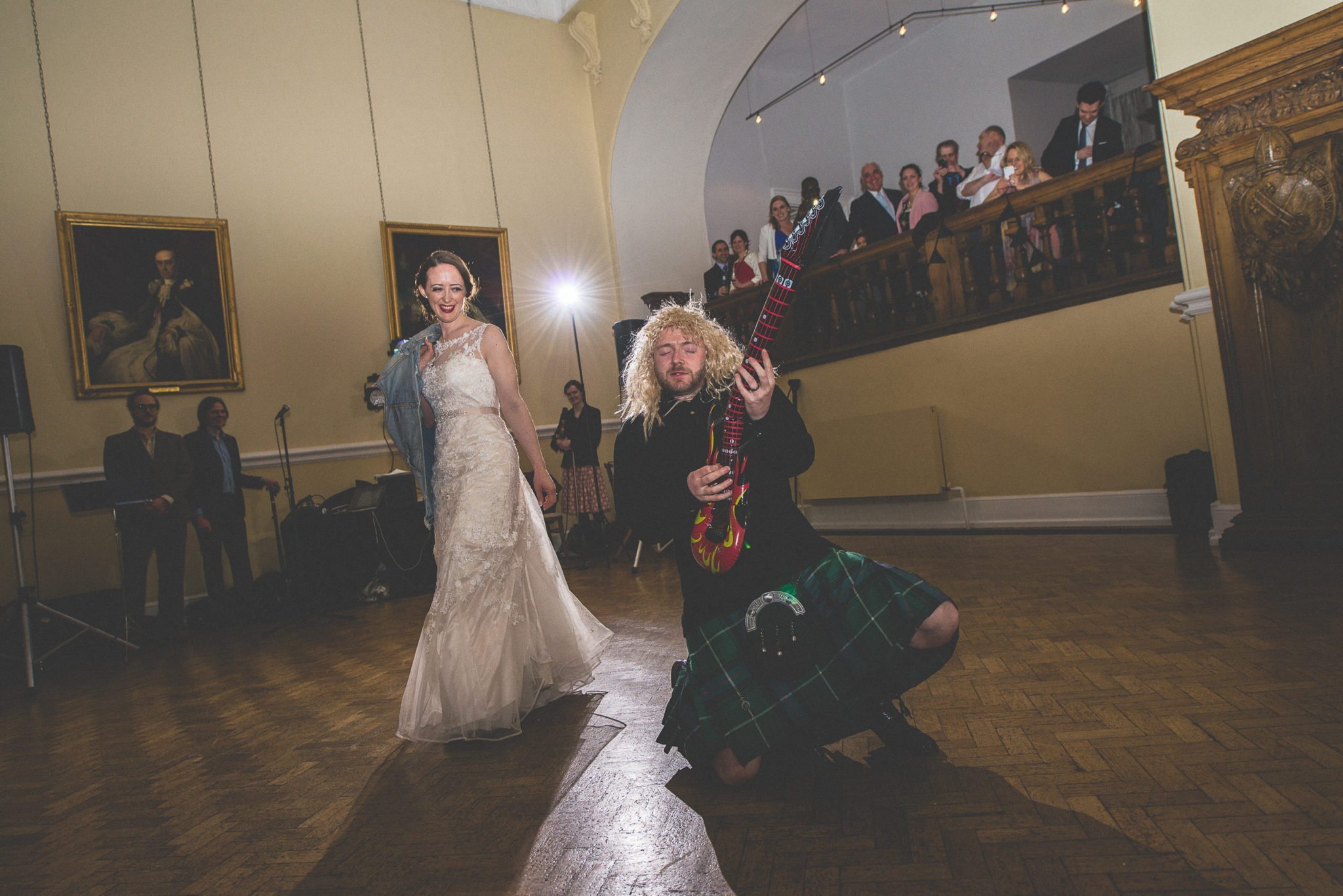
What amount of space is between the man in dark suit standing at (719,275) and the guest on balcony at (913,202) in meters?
2.17

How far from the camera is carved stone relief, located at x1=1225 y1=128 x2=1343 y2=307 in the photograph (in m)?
3.96

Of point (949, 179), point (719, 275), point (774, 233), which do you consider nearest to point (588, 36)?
point (719, 275)

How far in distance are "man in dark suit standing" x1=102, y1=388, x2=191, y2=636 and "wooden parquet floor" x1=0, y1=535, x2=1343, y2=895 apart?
7.50ft

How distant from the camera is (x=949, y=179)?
7.05m

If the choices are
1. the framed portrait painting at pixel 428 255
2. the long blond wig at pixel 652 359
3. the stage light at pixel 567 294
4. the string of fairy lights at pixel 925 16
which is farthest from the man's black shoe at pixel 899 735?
the string of fairy lights at pixel 925 16

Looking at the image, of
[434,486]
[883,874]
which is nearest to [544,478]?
[434,486]

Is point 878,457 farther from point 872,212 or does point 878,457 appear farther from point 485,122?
point 485,122

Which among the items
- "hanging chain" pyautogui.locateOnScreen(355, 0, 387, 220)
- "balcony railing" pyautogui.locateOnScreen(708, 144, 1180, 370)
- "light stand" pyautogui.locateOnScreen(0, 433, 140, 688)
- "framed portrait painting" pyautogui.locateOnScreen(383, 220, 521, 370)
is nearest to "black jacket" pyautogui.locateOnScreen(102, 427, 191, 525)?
"light stand" pyautogui.locateOnScreen(0, 433, 140, 688)

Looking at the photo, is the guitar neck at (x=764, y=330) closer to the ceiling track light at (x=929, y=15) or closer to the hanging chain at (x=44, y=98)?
the hanging chain at (x=44, y=98)

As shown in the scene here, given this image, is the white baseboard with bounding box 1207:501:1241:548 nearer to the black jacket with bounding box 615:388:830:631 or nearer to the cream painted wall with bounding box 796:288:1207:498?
the cream painted wall with bounding box 796:288:1207:498

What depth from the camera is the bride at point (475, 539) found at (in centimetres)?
288

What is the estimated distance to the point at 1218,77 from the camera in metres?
4.23

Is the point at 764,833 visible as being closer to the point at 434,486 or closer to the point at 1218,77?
the point at 434,486

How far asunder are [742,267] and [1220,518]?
5.11 m
